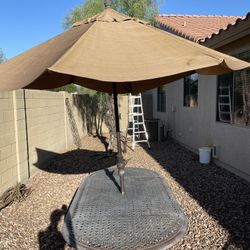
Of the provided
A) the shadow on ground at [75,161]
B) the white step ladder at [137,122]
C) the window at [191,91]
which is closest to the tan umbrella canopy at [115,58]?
the shadow on ground at [75,161]

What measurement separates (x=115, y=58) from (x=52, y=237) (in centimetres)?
255

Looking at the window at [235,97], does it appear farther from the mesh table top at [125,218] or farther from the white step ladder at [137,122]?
the white step ladder at [137,122]

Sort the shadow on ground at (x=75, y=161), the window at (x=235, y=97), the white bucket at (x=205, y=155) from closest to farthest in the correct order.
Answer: the window at (x=235, y=97)
the shadow on ground at (x=75, y=161)
the white bucket at (x=205, y=155)

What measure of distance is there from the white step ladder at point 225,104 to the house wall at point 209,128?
0.16 meters

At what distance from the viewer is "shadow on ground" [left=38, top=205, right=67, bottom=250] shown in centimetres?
381

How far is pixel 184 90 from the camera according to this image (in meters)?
10.6

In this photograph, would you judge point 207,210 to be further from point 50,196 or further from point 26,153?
point 26,153

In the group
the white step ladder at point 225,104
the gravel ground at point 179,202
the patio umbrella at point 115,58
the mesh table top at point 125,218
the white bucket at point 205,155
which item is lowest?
the gravel ground at point 179,202

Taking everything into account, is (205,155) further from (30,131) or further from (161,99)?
(161,99)

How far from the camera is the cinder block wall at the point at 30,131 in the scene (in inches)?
219

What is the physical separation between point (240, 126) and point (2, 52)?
69.9 ft

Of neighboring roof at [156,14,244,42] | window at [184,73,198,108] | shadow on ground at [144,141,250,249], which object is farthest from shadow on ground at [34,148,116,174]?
neighboring roof at [156,14,244,42]

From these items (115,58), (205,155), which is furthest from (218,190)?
(115,58)

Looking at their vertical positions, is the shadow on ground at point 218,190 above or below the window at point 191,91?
below
